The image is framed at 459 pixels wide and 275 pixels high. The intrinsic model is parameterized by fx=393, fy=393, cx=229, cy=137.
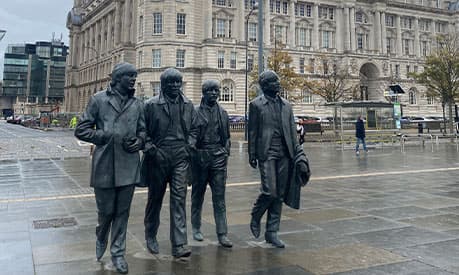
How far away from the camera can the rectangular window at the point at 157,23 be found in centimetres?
5706

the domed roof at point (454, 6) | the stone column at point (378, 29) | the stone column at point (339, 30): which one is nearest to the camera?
the stone column at point (339, 30)

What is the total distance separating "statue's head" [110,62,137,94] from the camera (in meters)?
4.27

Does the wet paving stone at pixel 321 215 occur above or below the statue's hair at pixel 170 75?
below

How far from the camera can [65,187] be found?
9836mm

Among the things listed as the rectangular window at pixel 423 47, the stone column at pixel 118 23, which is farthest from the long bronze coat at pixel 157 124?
the rectangular window at pixel 423 47

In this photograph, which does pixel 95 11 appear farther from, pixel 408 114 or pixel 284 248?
pixel 284 248

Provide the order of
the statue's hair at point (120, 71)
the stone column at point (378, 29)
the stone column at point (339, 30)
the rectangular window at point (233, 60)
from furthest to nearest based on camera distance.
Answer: the stone column at point (378, 29) → the stone column at point (339, 30) → the rectangular window at point (233, 60) → the statue's hair at point (120, 71)

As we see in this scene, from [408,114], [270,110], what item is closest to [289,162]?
[270,110]

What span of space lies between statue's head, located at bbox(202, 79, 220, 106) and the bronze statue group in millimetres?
14

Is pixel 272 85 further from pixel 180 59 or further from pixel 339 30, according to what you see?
pixel 339 30

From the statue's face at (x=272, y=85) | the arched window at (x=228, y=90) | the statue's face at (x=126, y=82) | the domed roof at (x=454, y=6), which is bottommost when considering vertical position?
the statue's face at (x=126, y=82)

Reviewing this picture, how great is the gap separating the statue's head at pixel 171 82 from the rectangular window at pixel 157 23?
5526cm

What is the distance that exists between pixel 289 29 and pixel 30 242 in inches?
2626

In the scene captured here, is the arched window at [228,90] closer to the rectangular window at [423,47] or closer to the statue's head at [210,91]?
the rectangular window at [423,47]
